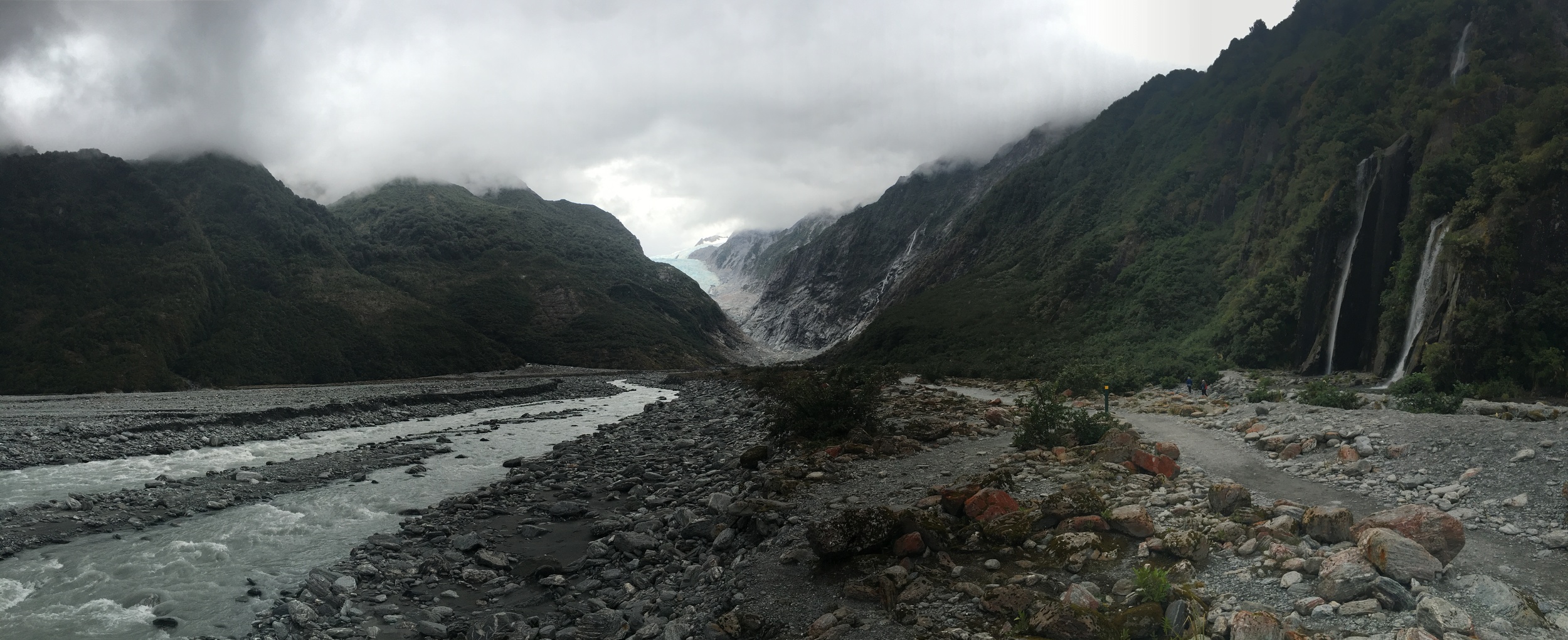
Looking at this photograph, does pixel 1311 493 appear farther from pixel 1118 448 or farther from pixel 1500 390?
pixel 1500 390

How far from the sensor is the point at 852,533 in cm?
1066

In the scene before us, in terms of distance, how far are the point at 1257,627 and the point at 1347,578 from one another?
1592 millimetres

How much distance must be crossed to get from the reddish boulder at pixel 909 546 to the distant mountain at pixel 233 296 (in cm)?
11105

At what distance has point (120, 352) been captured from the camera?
89.5 metres

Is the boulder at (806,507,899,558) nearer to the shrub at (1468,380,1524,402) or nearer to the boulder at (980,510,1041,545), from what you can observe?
the boulder at (980,510,1041,545)

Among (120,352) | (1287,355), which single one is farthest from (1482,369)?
(120,352)

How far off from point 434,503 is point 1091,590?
59.6 ft

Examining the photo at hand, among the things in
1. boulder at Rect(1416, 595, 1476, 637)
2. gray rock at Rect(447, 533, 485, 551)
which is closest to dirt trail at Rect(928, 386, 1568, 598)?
boulder at Rect(1416, 595, 1476, 637)

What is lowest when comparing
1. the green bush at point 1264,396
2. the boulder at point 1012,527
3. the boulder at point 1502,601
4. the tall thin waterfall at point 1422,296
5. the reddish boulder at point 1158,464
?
the boulder at point 1012,527

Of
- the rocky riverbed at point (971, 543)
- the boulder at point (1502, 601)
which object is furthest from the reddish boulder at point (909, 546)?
the boulder at point (1502, 601)

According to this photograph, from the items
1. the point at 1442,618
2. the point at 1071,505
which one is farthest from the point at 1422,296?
the point at 1442,618

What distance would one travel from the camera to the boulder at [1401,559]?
286 inches

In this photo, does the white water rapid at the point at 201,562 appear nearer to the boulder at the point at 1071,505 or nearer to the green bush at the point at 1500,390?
the boulder at the point at 1071,505

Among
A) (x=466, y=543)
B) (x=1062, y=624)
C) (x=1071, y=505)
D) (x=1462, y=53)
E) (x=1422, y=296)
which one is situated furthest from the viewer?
(x=1462, y=53)
